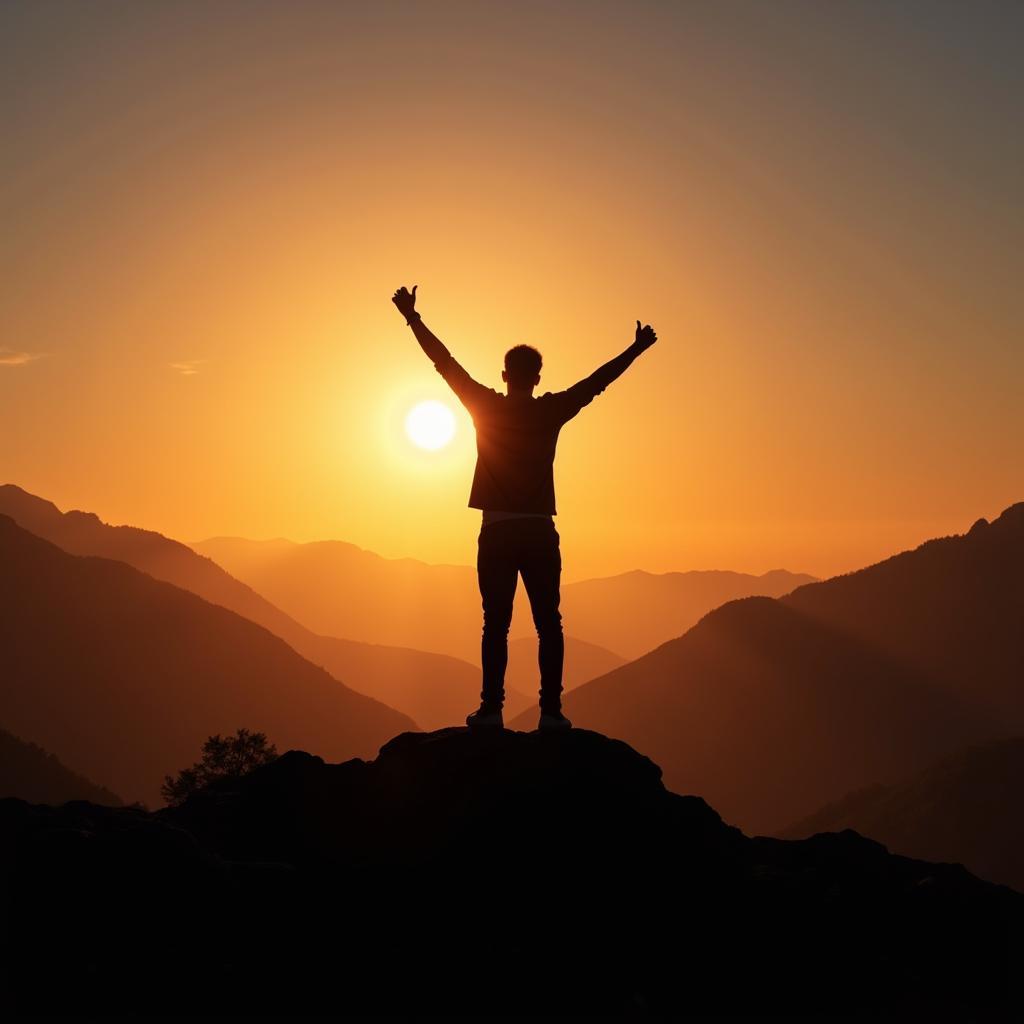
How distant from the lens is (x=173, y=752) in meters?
186

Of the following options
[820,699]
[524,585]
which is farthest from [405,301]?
[820,699]

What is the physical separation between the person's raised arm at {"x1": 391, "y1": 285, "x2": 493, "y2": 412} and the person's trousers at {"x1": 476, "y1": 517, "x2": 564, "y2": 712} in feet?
4.38

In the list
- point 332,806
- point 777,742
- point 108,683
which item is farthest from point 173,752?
point 332,806

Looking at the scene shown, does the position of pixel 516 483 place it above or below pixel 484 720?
above

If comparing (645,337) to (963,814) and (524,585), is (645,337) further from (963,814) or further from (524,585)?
(963,814)

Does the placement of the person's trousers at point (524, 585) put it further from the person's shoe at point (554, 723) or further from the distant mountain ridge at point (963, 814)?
the distant mountain ridge at point (963, 814)

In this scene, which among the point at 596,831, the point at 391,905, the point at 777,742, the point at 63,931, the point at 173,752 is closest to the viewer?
the point at 63,931

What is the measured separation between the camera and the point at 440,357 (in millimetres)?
10266

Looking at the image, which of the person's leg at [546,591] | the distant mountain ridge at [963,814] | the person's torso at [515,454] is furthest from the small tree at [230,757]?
the person's torso at [515,454]

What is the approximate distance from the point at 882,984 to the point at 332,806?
Answer: 16.3ft

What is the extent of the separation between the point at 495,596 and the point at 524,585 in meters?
0.32

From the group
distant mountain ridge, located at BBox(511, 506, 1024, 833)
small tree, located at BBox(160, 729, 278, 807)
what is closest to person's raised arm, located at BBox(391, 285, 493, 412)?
small tree, located at BBox(160, 729, 278, 807)

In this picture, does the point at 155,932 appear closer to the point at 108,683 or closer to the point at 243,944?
the point at 243,944

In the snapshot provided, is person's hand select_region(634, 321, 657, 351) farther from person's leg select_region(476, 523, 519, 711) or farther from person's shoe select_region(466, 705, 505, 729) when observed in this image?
person's shoe select_region(466, 705, 505, 729)
